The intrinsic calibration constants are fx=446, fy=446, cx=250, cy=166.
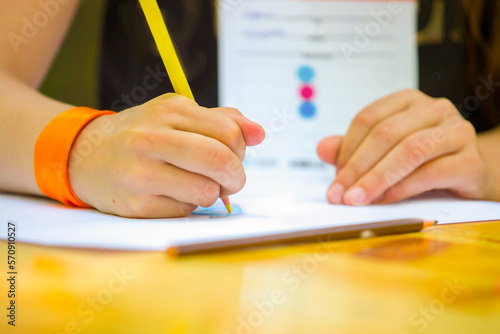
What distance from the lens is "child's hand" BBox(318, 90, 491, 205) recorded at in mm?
486

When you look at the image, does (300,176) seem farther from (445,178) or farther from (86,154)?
(86,154)

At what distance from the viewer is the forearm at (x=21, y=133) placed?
46cm

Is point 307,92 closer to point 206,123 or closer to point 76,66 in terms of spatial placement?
point 206,123

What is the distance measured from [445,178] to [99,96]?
2.11ft

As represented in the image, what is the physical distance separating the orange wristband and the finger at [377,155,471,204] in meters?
0.31

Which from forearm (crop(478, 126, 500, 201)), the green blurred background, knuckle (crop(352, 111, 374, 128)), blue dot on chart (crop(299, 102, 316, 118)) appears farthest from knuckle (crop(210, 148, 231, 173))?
the green blurred background

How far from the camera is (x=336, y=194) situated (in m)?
0.48

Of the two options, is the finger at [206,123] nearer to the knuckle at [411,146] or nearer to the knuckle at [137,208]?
the knuckle at [137,208]

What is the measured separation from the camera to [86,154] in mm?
406

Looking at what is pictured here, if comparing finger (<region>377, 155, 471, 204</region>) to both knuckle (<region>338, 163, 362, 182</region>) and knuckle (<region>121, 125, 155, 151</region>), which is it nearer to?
knuckle (<region>338, 163, 362, 182</region>)

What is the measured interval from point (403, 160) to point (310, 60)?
Answer: 1.35 feet

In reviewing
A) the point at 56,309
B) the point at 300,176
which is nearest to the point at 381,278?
the point at 56,309

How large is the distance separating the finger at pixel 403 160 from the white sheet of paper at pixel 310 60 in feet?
0.98

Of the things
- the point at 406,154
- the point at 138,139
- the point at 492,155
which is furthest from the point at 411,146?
the point at 138,139
